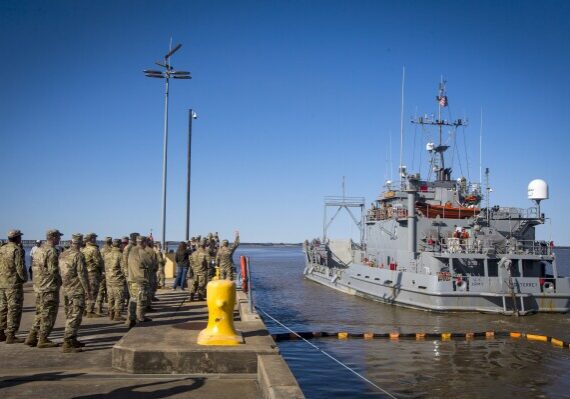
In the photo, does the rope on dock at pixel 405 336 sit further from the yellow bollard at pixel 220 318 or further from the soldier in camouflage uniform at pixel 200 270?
the yellow bollard at pixel 220 318

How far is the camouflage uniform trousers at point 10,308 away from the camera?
7.44 metres

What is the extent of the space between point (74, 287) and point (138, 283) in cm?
203

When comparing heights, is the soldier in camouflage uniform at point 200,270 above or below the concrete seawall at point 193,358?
above

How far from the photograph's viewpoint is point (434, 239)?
71.4ft

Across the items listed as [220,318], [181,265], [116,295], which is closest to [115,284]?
[116,295]

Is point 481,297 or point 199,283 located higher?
point 199,283

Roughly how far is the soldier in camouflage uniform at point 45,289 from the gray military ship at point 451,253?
1459 cm

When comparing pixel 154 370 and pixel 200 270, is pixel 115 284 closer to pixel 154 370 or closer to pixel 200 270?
pixel 200 270

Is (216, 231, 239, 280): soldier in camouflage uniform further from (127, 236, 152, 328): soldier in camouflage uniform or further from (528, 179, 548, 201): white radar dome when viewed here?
(528, 179, 548, 201): white radar dome

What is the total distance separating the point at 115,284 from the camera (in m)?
9.76

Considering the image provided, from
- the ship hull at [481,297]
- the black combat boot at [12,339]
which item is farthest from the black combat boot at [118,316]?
the ship hull at [481,297]

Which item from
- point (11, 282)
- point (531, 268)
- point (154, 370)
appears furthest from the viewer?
point (531, 268)

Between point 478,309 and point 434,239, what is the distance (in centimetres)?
400

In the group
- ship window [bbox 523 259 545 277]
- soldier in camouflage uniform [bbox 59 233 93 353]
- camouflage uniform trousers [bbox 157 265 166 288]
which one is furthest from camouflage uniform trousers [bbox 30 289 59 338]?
ship window [bbox 523 259 545 277]
